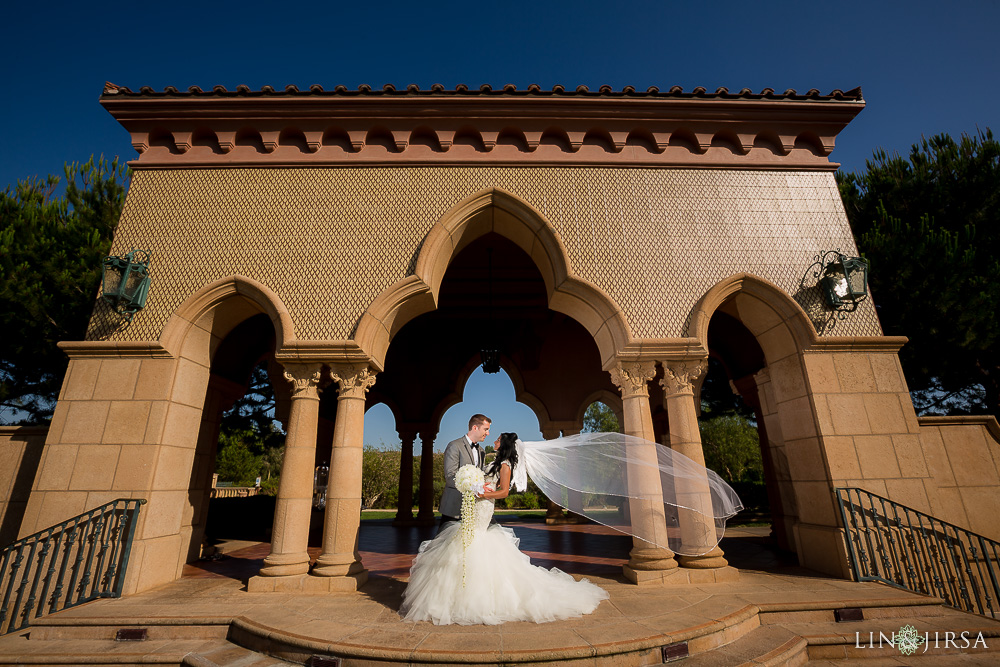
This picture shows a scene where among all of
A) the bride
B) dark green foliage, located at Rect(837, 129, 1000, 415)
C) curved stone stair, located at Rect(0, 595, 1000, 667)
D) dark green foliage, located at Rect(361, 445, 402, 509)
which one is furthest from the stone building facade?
dark green foliage, located at Rect(361, 445, 402, 509)

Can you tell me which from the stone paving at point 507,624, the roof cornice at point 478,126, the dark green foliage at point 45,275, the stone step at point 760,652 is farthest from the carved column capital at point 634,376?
the dark green foliage at point 45,275

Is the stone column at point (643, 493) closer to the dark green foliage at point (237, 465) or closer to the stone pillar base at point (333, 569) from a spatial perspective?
the stone pillar base at point (333, 569)

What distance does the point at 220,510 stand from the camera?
31.0 feet

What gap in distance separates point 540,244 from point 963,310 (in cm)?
864

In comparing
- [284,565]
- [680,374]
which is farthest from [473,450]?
[680,374]

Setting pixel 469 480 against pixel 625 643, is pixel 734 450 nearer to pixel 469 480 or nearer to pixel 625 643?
pixel 625 643

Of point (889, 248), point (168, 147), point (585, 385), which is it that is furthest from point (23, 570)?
point (889, 248)

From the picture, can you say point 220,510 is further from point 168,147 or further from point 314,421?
point 168,147

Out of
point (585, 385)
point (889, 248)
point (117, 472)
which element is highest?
point (889, 248)

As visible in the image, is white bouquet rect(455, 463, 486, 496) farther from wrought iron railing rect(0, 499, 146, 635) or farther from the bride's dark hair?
wrought iron railing rect(0, 499, 146, 635)

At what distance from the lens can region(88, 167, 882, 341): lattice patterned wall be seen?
19.6 feet

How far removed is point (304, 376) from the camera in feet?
18.5

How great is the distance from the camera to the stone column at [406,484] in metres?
11.7

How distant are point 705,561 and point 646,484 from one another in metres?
1.11
